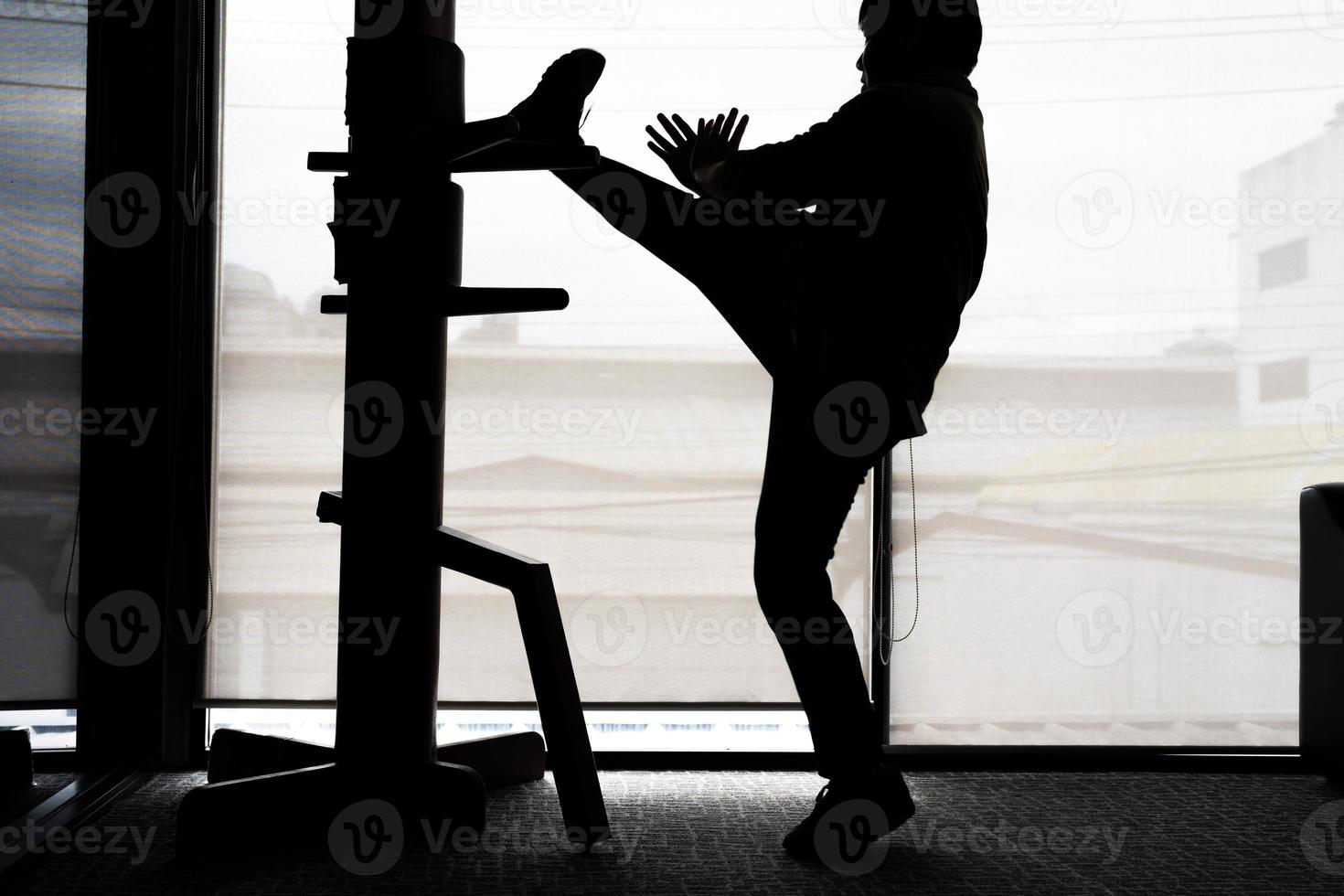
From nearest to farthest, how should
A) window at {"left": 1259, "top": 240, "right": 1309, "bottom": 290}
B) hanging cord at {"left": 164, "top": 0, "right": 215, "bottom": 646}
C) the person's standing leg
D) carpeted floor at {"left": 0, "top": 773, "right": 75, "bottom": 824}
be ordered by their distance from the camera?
1. the person's standing leg
2. carpeted floor at {"left": 0, "top": 773, "right": 75, "bottom": 824}
3. hanging cord at {"left": 164, "top": 0, "right": 215, "bottom": 646}
4. window at {"left": 1259, "top": 240, "right": 1309, "bottom": 290}

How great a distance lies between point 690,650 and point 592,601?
223mm

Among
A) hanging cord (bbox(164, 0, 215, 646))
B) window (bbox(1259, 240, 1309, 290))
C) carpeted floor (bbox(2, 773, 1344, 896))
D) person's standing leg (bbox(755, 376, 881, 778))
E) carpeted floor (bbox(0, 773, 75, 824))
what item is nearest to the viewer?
carpeted floor (bbox(2, 773, 1344, 896))

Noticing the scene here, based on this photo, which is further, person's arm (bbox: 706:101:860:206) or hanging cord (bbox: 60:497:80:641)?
hanging cord (bbox: 60:497:80:641)

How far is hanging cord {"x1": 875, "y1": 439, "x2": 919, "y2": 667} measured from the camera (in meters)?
2.06

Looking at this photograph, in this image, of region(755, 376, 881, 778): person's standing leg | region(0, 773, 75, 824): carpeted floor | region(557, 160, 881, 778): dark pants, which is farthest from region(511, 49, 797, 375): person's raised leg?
region(0, 773, 75, 824): carpeted floor

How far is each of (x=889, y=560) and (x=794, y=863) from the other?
0.76 metres

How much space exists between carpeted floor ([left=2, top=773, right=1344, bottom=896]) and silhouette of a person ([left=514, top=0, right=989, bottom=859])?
13 centimetres

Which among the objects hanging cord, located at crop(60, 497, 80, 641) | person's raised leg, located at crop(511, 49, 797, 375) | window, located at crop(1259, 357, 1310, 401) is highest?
person's raised leg, located at crop(511, 49, 797, 375)

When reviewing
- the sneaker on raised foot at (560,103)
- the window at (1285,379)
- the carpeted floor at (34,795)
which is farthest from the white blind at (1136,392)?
the carpeted floor at (34,795)

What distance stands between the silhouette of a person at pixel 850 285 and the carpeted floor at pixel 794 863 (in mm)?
126

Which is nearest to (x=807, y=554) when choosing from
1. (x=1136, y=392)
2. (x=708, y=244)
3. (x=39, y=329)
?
(x=708, y=244)

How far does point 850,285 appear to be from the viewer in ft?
4.77

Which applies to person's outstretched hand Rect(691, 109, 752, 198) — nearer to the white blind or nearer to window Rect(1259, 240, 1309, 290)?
the white blind

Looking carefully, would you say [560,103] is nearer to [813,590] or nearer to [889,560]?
[813,590]
